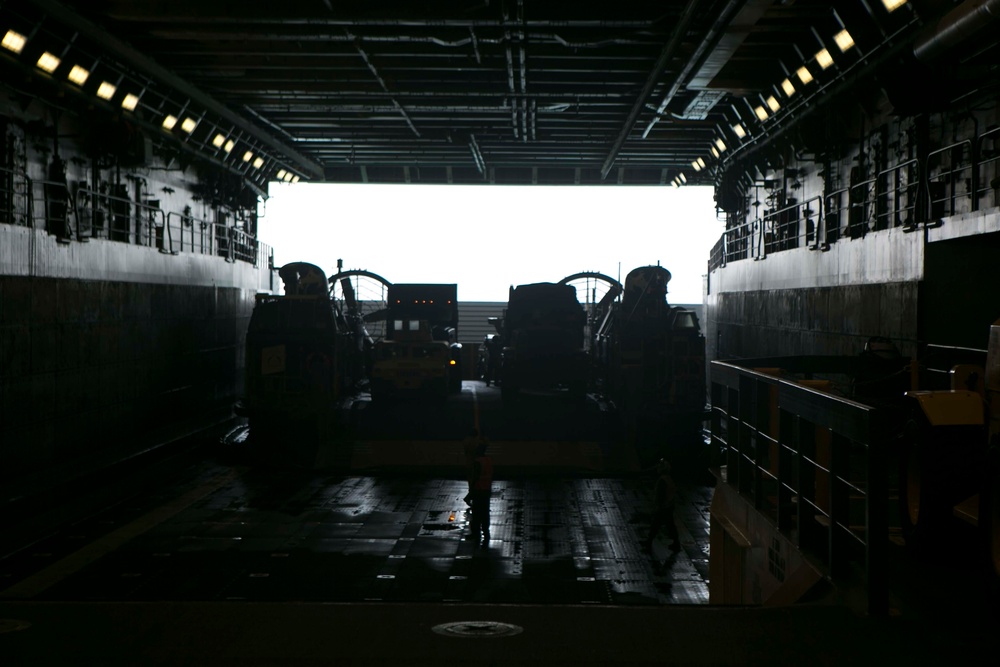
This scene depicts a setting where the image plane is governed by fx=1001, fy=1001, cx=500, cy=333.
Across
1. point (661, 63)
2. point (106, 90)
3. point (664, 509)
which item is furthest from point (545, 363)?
point (106, 90)

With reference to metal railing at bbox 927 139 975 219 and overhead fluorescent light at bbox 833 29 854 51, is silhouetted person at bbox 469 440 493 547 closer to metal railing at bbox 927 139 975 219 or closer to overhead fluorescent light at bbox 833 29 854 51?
metal railing at bbox 927 139 975 219

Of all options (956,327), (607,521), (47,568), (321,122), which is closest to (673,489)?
(607,521)

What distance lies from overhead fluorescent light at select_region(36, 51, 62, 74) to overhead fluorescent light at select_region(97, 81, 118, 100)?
8.63ft

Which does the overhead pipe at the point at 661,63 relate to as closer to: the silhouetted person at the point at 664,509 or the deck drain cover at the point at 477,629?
the silhouetted person at the point at 664,509

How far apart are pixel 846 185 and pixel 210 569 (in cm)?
1728

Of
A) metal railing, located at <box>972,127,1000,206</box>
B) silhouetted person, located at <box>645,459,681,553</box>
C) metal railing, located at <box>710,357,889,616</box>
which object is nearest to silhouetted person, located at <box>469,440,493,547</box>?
silhouetted person, located at <box>645,459,681,553</box>

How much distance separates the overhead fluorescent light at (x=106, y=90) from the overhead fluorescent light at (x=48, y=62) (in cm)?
263

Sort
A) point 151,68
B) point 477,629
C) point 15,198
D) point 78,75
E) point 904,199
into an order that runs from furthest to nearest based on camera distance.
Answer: point 151,68 → point 78,75 → point 904,199 → point 15,198 → point 477,629

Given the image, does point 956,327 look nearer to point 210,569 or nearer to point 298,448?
point 210,569

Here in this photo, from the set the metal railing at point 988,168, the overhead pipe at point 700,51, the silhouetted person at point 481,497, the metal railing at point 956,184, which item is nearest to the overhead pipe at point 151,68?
the silhouetted person at point 481,497

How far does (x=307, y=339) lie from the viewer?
26047 millimetres

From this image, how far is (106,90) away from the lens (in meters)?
23.8

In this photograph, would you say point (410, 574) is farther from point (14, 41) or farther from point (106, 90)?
point (106, 90)

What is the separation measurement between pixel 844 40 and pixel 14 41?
16491 mm
